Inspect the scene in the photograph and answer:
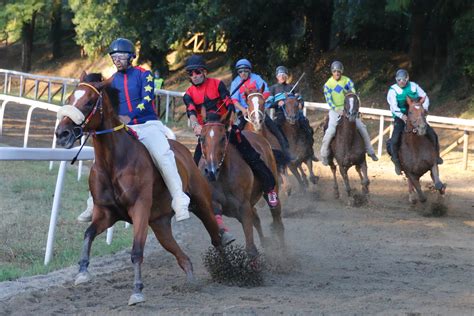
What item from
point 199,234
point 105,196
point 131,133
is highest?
point 131,133

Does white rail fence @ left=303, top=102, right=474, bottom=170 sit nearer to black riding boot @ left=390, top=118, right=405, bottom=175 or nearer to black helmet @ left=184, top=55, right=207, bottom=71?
black riding boot @ left=390, top=118, right=405, bottom=175

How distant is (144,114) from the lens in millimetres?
8727

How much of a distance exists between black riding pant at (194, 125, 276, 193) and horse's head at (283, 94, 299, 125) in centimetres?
704

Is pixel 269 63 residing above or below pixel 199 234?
above

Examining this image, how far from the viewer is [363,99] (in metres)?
30.8

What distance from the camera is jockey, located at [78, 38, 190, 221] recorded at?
27.2 ft

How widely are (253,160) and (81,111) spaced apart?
3.13 m

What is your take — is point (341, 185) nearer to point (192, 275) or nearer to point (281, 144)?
point (281, 144)

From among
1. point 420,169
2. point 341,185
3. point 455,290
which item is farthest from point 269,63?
point 455,290

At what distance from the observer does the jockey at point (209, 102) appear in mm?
10109

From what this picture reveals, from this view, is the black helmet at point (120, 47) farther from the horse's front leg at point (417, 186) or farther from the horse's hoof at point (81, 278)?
the horse's front leg at point (417, 186)

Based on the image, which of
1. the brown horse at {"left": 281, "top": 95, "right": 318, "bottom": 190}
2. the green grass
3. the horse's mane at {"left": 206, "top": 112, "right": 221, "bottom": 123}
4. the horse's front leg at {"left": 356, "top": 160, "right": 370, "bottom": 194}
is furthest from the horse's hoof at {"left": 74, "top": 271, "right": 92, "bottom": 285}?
the brown horse at {"left": 281, "top": 95, "right": 318, "bottom": 190}

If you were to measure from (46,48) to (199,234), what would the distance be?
5033 centimetres

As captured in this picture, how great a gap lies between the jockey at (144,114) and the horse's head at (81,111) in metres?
0.33
